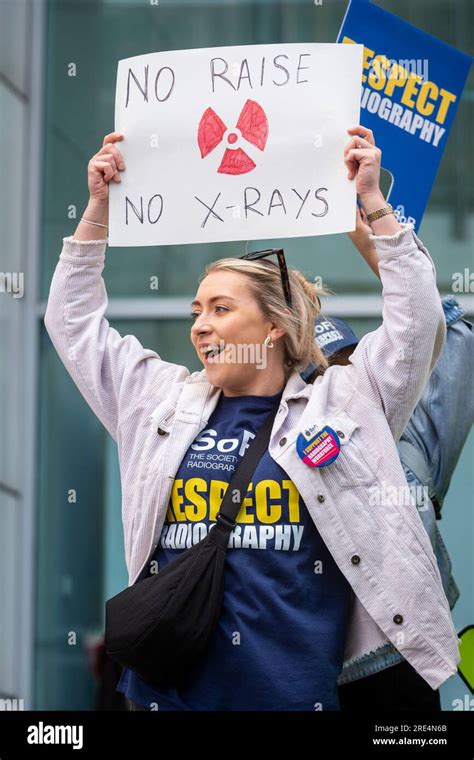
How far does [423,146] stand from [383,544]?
1196 millimetres

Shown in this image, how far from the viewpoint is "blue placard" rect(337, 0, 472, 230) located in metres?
3.66

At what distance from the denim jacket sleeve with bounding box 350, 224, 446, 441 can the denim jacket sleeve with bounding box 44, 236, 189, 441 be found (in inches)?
21.5

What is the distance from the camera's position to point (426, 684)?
132 inches

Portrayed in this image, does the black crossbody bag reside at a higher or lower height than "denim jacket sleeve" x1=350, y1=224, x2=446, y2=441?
lower

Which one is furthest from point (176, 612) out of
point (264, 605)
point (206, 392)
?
point (206, 392)

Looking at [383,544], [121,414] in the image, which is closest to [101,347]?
[121,414]

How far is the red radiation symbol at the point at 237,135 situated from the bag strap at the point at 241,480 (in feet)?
2.07

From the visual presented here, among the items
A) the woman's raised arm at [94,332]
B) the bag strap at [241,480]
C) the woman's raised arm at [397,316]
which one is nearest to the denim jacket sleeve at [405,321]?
the woman's raised arm at [397,316]

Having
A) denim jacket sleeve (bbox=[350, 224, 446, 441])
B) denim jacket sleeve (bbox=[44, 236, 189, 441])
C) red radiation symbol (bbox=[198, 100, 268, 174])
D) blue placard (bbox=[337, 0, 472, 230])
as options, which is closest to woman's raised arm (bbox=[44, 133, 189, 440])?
denim jacket sleeve (bbox=[44, 236, 189, 441])

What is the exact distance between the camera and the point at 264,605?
2945 mm

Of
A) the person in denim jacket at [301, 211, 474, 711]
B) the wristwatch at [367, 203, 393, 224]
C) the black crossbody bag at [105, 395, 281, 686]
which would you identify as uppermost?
the wristwatch at [367, 203, 393, 224]

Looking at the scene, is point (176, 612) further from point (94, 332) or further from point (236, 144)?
point (236, 144)

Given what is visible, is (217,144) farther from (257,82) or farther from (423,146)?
(423,146)

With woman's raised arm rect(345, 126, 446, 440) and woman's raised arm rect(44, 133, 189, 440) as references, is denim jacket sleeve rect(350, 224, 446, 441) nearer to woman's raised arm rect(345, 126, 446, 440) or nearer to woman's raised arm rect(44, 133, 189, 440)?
woman's raised arm rect(345, 126, 446, 440)
